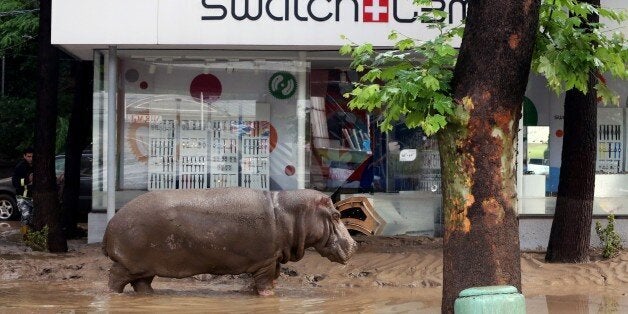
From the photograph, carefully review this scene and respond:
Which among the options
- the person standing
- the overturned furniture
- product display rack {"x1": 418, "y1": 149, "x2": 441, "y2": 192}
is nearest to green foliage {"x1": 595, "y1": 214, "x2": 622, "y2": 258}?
product display rack {"x1": 418, "y1": 149, "x2": 441, "y2": 192}

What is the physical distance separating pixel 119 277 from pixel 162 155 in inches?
191

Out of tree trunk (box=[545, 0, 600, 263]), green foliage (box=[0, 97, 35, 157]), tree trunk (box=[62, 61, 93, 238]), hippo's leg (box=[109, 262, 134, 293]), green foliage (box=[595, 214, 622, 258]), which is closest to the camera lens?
hippo's leg (box=[109, 262, 134, 293])

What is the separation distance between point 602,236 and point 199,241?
623cm

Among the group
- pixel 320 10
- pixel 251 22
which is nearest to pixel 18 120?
pixel 251 22

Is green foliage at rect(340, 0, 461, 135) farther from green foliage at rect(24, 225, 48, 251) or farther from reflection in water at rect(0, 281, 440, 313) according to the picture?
green foliage at rect(24, 225, 48, 251)

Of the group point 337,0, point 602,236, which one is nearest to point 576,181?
point 602,236

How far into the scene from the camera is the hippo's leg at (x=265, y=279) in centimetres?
1091

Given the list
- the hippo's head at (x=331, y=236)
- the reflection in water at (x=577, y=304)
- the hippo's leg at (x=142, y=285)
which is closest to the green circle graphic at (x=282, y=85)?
the hippo's head at (x=331, y=236)

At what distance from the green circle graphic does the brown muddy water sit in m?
4.23

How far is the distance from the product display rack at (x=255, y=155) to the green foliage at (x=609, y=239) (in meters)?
4.88

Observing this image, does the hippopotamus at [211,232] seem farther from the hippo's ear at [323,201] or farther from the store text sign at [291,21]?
the store text sign at [291,21]

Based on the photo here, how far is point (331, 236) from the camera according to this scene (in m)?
11.1

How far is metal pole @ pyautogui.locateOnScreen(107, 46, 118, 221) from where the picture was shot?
14656 mm

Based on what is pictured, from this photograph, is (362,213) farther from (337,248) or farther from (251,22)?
(337,248)
